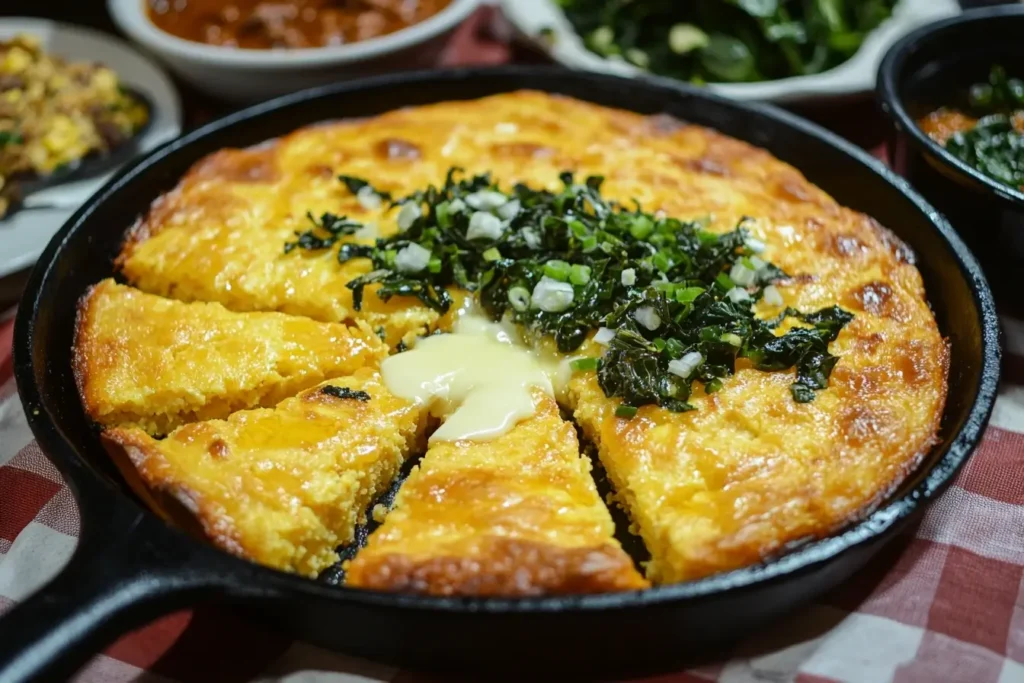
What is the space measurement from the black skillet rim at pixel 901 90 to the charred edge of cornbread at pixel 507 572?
1714 mm

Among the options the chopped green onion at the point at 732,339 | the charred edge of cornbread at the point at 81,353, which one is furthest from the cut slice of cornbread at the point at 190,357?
the chopped green onion at the point at 732,339

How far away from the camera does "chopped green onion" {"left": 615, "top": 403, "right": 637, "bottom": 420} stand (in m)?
2.25

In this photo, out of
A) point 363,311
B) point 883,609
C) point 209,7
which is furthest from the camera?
point 209,7

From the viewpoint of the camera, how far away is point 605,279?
2.59 metres

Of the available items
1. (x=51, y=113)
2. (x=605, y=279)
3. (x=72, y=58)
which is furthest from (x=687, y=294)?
(x=72, y=58)

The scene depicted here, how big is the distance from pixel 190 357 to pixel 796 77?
9.55 feet

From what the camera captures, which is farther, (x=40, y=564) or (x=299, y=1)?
(x=299, y=1)

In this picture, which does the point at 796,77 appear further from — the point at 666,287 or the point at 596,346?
the point at 596,346

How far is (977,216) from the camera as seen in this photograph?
2793 mm

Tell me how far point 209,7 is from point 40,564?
307cm

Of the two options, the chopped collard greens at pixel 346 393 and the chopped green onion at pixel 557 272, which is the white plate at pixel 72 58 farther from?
the chopped green onion at pixel 557 272

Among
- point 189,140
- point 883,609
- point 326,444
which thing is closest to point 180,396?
point 326,444

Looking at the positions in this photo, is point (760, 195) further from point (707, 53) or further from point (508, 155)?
point (707, 53)

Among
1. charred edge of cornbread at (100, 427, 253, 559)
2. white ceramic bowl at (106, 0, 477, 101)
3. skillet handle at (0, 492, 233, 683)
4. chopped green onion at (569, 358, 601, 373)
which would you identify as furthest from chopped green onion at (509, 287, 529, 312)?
white ceramic bowl at (106, 0, 477, 101)
